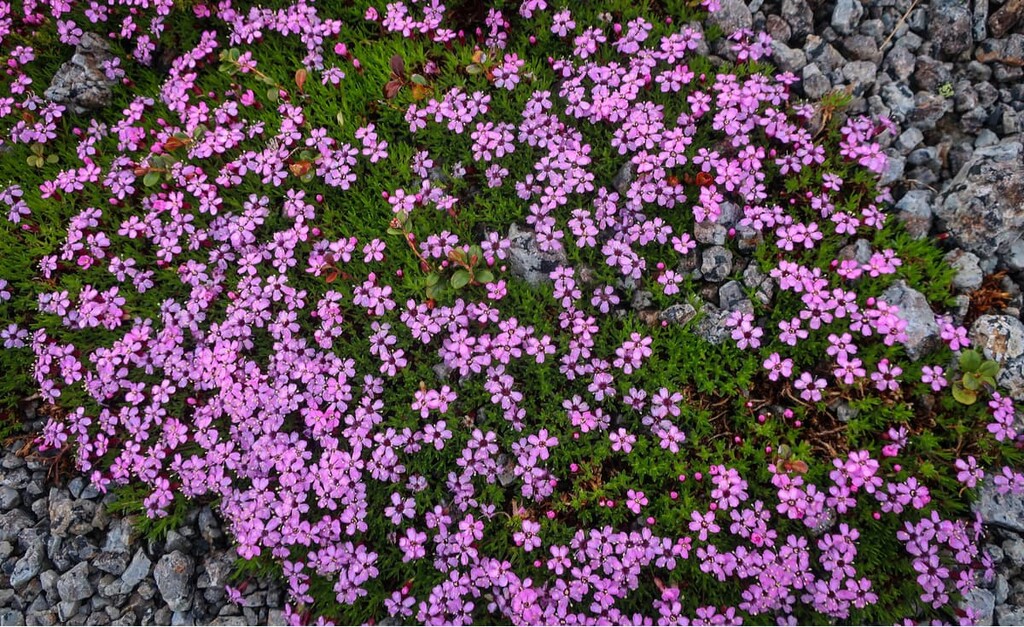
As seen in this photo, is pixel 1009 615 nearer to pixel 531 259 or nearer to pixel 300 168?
pixel 531 259

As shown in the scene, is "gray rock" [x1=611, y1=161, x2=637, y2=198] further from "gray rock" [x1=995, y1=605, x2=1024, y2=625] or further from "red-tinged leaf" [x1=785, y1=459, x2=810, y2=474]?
"gray rock" [x1=995, y1=605, x2=1024, y2=625]

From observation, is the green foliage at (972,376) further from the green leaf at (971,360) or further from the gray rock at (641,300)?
the gray rock at (641,300)

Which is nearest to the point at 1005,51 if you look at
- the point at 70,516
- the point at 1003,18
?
the point at 1003,18

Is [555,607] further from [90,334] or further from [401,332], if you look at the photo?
[90,334]

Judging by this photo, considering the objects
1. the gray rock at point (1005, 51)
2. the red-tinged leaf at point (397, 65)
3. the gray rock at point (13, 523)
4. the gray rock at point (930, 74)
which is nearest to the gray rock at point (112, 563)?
the gray rock at point (13, 523)

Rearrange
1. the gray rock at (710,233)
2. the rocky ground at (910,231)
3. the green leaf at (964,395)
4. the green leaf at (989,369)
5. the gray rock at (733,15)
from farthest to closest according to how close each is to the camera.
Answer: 1. the gray rock at (733,15)
2. the gray rock at (710,233)
3. the rocky ground at (910,231)
4. the green leaf at (964,395)
5. the green leaf at (989,369)

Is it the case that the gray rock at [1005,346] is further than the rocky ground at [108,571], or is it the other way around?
the rocky ground at [108,571]
